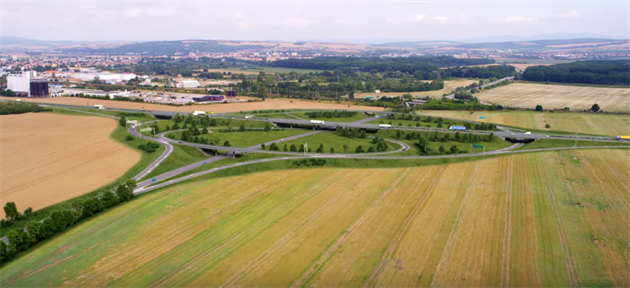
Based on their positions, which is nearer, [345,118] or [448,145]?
[448,145]

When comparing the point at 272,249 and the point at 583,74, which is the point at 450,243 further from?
the point at 583,74

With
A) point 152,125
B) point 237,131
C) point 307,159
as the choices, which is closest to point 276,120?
point 237,131

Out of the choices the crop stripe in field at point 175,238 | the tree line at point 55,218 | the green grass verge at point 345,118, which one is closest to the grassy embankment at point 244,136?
the green grass verge at point 345,118

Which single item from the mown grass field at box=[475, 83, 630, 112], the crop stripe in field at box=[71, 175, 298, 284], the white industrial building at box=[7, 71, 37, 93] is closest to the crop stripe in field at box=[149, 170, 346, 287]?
the crop stripe in field at box=[71, 175, 298, 284]

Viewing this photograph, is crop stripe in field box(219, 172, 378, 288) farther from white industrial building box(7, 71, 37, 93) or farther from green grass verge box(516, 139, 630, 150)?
white industrial building box(7, 71, 37, 93)

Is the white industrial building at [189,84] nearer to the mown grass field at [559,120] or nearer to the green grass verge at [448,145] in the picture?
the mown grass field at [559,120]

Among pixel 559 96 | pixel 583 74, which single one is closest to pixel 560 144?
pixel 559 96

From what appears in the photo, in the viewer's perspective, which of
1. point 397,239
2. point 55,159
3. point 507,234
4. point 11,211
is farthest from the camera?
point 55,159
